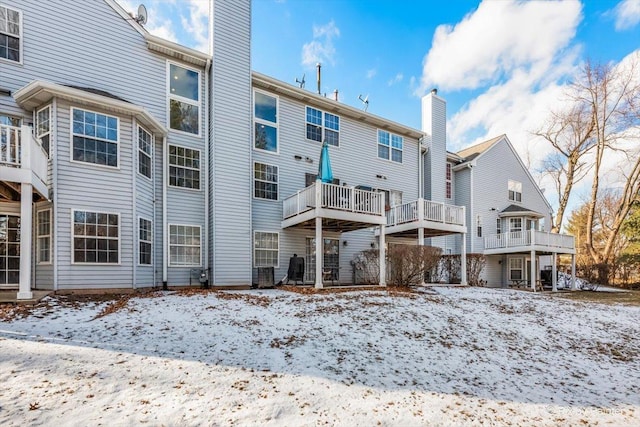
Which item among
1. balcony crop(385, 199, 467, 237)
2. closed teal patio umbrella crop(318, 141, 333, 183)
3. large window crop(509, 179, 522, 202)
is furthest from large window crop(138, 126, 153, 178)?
large window crop(509, 179, 522, 202)

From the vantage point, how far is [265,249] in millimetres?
13250

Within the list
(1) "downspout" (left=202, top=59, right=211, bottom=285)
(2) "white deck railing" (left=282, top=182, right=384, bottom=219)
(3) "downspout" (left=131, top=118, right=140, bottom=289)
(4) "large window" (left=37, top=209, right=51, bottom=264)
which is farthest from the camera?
(1) "downspout" (left=202, top=59, right=211, bottom=285)

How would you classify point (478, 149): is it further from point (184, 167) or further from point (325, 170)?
point (184, 167)

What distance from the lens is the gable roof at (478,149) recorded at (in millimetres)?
21250

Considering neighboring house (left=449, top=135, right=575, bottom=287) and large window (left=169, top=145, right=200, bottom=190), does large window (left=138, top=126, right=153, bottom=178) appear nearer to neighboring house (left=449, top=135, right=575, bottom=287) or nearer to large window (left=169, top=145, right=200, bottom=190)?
large window (left=169, top=145, right=200, bottom=190)

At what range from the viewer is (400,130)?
58.1ft

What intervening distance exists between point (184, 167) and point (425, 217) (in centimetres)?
1009

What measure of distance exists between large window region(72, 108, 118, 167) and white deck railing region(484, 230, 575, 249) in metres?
19.3

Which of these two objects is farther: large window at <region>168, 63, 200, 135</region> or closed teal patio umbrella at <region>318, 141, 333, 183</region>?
closed teal patio umbrella at <region>318, 141, 333, 183</region>

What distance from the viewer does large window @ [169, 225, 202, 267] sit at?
1138cm

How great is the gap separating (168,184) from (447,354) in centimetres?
986

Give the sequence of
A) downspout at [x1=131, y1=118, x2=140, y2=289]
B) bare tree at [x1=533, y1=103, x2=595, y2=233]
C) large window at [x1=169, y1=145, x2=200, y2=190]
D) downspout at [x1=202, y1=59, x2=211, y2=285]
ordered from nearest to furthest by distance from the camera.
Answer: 1. downspout at [x1=131, y1=118, x2=140, y2=289]
2. large window at [x1=169, y1=145, x2=200, y2=190]
3. downspout at [x1=202, y1=59, x2=211, y2=285]
4. bare tree at [x1=533, y1=103, x2=595, y2=233]

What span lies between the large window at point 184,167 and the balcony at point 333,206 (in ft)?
11.9

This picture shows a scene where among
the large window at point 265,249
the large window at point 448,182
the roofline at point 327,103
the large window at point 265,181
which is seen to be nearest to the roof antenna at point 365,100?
the roofline at point 327,103
